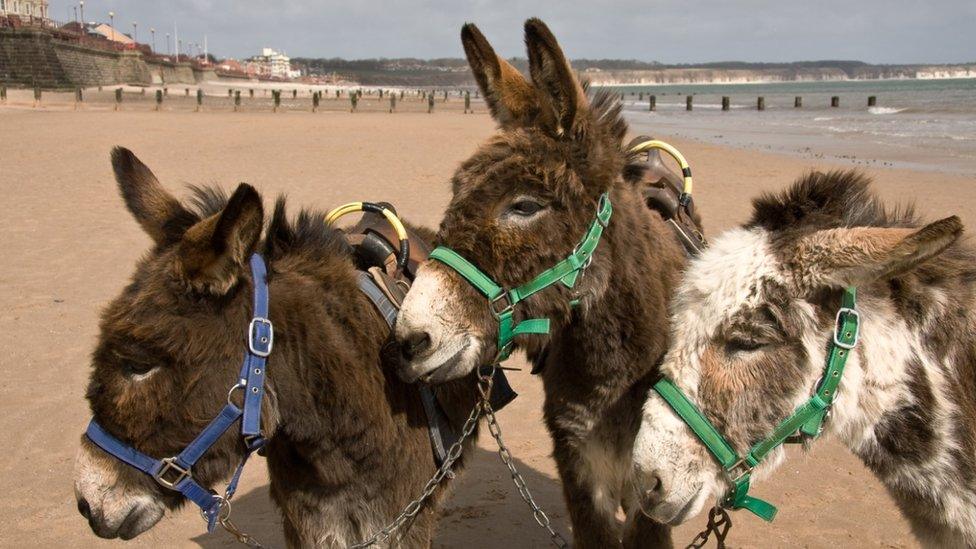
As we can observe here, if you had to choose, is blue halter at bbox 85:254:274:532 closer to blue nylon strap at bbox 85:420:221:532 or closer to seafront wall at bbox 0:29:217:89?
blue nylon strap at bbox 85:420:221:532

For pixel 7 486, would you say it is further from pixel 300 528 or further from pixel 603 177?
pixel 603 177

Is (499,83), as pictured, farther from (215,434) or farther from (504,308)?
(215,434)

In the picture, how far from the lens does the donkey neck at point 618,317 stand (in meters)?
3.30

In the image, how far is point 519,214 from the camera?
310 centimetres

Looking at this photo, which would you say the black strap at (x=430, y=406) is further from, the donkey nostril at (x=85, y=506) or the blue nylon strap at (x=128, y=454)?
the donkey nostril at (x=85, y=506)

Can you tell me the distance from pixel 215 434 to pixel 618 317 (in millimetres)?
1724

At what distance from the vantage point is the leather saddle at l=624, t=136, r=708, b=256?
4.02m

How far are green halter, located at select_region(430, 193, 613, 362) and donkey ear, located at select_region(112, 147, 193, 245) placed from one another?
100 cm

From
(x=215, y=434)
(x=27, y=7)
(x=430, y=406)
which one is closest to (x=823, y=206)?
(x=430, y=406)

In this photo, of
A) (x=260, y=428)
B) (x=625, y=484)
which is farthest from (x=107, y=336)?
(x=625, y=484)

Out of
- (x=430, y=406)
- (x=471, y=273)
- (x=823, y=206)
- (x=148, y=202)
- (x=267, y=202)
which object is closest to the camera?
(x=823, y=206)

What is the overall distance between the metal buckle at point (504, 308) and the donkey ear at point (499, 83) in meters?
0.79

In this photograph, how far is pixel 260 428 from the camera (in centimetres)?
271

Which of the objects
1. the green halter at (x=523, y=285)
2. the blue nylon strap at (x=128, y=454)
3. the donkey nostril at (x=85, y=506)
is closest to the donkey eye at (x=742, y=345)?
the green halter at (x=523, y=285)
